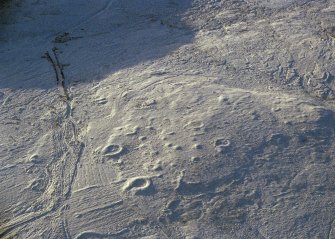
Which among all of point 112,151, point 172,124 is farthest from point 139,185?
point 172,124

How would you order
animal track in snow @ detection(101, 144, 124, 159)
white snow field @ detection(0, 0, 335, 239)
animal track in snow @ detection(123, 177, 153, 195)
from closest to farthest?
1. white snow field @ detection(0, 0, 335, 239)
2. animal track in snow @ detection(123, 177, 153, 195)
3. animal track in snow @ detection(101, 144, 124, 159)

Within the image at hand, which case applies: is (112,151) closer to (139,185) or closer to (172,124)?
(139,185)

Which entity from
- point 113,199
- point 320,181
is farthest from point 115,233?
point 320,181

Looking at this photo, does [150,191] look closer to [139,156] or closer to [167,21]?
[139,156]

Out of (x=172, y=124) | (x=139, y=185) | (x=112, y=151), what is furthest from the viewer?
(x=172, y=124)

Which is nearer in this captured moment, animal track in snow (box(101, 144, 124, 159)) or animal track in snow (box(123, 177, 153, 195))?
animal track in snow (box(123, 177, 153, 195))

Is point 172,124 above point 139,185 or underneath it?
above

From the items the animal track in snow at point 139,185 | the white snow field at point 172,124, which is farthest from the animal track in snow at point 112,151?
the animal track in snow at point 139,185

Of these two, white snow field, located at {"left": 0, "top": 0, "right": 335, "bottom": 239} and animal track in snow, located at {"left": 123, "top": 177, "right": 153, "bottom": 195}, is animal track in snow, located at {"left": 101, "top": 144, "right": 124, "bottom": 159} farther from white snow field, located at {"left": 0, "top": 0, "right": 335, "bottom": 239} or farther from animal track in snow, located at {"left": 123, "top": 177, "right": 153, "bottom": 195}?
animal track in snow, located at {"left": 123, "top": 177, "right": 153, "bottom": 195}

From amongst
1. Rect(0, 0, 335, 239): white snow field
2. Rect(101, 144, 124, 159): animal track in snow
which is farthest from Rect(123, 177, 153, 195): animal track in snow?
Rect(101, 144, 124, 159): animal track in snow
